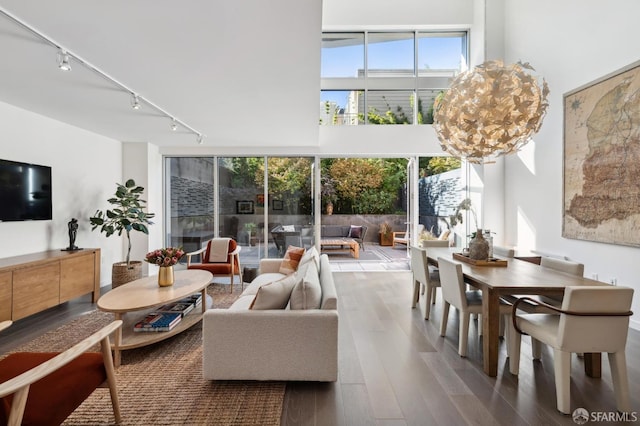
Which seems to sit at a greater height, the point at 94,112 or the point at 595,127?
the point at 94,112

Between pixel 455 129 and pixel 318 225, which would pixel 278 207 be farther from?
pixel 455 129

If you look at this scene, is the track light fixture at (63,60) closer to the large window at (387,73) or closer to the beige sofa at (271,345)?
the beige sofa at (271,345)

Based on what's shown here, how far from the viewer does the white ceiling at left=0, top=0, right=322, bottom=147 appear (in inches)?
74.6

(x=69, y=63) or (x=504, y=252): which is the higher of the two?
(x=69, y=63)

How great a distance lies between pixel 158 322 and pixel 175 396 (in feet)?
2.96

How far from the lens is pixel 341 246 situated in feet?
27.0

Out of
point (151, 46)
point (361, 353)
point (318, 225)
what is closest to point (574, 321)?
point (361, 353)

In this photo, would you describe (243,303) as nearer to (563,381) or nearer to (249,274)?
(249,274)

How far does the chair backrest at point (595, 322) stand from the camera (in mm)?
1901

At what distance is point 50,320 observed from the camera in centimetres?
353

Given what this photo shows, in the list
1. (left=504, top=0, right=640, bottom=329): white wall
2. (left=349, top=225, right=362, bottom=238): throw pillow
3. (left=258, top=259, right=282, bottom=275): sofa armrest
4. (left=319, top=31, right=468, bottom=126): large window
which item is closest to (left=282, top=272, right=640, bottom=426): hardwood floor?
(left=504, top=0, right=640, bottom=329): white wall

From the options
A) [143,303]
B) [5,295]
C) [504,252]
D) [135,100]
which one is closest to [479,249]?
[504,252]

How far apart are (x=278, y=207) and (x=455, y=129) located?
383 cm

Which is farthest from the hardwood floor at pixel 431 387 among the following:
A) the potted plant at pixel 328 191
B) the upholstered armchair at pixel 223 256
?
the potted plant at pixel 328 191
